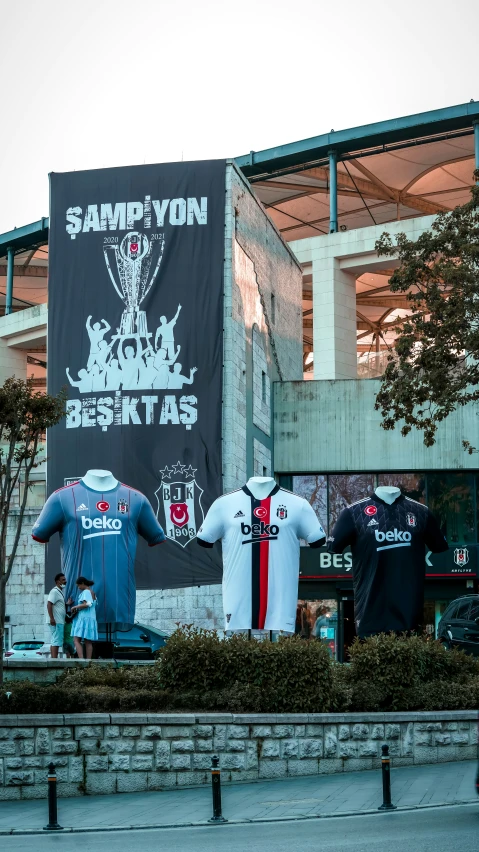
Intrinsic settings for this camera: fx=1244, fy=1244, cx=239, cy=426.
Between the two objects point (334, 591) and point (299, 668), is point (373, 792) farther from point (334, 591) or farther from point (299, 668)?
point (334, 591)

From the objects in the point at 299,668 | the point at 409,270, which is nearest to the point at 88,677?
the point at 299,668

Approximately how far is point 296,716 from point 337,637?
77.8 feet

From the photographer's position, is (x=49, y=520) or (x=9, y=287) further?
(x=9, y=287)

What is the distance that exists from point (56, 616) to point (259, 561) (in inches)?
135

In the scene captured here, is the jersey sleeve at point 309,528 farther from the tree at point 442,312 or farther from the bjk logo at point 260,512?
the tree at point 442,312

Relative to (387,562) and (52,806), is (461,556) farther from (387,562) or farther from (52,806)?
(52,806)

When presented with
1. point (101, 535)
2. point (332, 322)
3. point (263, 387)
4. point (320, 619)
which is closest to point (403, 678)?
point (101, 535)

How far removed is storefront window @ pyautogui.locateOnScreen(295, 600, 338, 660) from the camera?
3716cm

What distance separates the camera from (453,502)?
123 feet

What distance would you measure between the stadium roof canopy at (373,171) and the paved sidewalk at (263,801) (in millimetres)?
31630

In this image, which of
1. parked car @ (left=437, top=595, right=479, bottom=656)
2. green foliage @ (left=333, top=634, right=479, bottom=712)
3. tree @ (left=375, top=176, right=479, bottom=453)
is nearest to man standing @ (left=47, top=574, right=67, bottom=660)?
green foliage @ (left=333, top=634, right=479, bottom=712)

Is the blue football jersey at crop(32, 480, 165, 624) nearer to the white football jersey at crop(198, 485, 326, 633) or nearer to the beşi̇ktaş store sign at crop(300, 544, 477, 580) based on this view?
the white football jersey at crop(198, 485, 326, 633)

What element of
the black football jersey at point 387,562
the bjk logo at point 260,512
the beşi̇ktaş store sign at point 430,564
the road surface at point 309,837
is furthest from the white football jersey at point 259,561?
the beşi̇ktaş store sign at point 430,564

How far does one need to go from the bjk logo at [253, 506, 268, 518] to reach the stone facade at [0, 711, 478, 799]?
10.9ft
